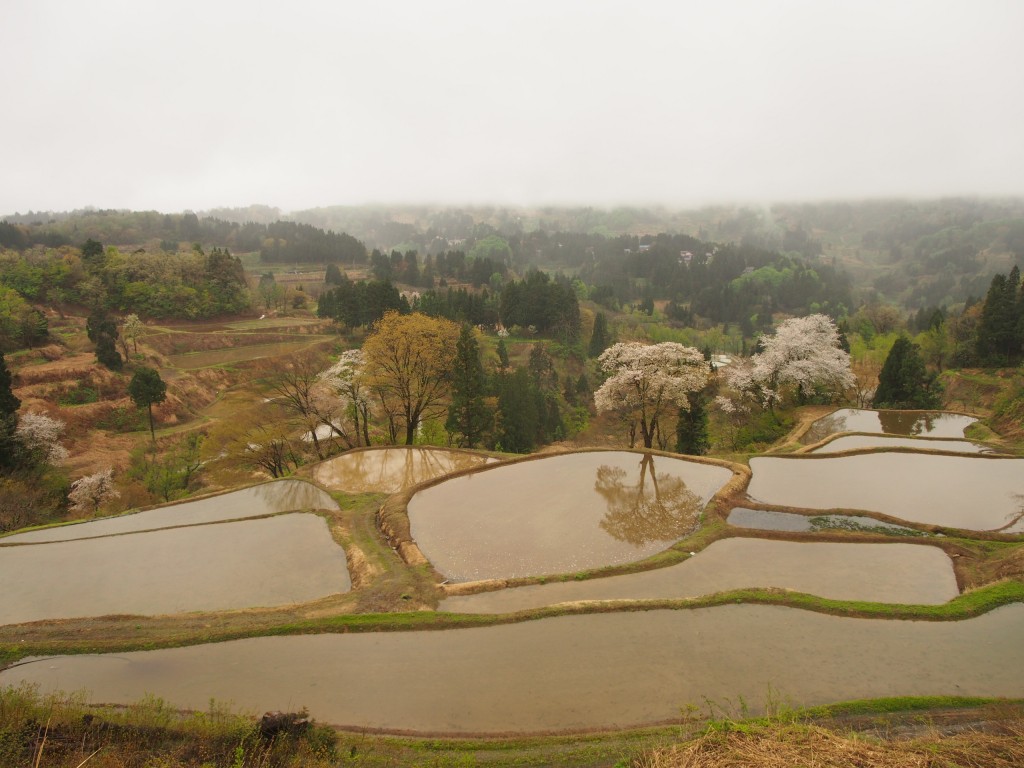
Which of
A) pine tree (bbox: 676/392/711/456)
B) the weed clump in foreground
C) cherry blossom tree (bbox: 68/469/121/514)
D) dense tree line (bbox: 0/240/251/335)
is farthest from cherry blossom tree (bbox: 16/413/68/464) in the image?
pine tree (bbox: 676/392/711/456)

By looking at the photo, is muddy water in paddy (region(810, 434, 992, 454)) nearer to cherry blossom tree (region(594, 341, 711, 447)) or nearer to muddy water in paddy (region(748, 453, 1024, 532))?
muddy water in paddy (region(748, 453, 1024, 532))

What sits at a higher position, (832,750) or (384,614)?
(832,750)

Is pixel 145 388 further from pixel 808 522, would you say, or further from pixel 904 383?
pixel 904 383

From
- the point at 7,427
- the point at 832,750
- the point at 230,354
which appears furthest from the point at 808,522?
the point at 230,354

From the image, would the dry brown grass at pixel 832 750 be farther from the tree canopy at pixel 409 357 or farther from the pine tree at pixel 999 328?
the pine tree at pixel 999 328

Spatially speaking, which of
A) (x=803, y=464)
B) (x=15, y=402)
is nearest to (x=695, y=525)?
(x=803, y=464)

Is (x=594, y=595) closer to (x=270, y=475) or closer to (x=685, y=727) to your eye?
(x=685, y=727)
